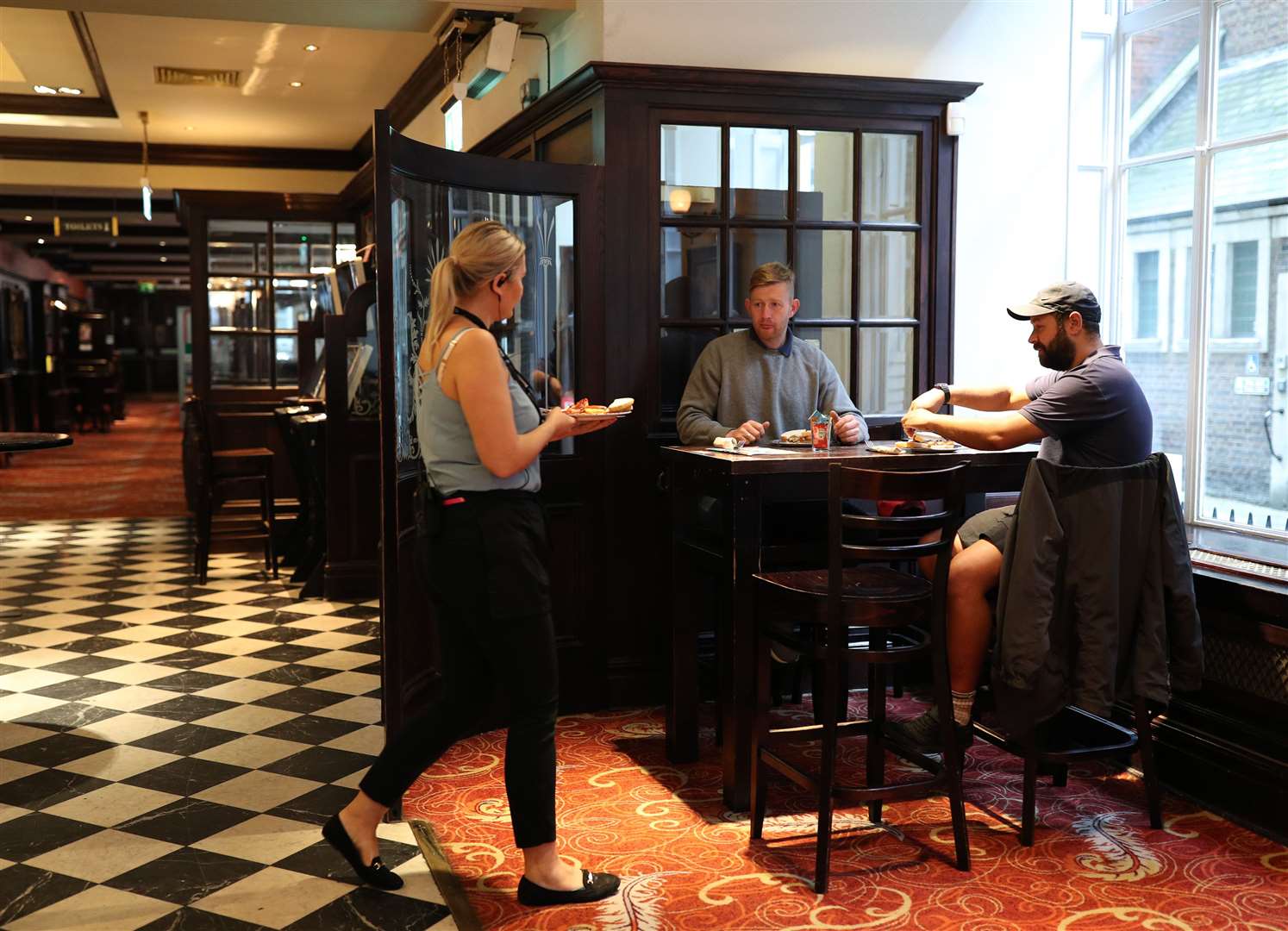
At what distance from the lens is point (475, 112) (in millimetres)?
6922

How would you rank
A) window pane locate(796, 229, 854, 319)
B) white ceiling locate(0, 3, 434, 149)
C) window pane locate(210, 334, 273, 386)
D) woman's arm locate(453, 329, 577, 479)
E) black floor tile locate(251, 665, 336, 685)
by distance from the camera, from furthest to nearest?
window pane locate(210, 334, 273, 386) < white ceiling locate(0, 3, 434, 149) < black floor tile locate(251, 665, 336, 685) < window pane locate(796, 229, 854, 319) < woman's arm locate(453, 329, 577, 479)

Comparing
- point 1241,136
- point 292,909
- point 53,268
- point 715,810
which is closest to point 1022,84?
point 1241,136

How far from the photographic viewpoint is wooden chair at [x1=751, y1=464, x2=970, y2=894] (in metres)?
3.13

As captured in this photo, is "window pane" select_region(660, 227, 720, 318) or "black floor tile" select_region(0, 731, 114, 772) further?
"window pane" select_region(660, 227, 720, 318)

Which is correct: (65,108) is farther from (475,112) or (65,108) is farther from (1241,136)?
(1241,136)

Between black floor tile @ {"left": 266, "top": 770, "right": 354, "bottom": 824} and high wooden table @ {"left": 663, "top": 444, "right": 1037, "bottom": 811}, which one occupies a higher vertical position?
high wooden table @ {"left": 663, "top": 444, "right": 1037, "bottom": 811}

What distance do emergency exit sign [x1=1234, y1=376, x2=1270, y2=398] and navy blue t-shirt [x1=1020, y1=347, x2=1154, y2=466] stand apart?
3276mm

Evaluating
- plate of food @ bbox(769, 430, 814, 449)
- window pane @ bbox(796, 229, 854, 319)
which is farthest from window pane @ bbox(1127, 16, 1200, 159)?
plate of food @ bbox(769, 430, 814, 449)

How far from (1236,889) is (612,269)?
2.96 meters

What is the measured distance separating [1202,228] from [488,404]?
12.3 feet

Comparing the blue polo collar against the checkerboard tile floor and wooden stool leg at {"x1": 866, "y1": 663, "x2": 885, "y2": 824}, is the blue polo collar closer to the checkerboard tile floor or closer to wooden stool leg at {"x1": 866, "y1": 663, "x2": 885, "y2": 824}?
wooden stool leg at {"x1": 866, "y1": 663, "x2": 885, "y2": 824}

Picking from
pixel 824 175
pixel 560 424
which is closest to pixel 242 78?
pixel 824 175

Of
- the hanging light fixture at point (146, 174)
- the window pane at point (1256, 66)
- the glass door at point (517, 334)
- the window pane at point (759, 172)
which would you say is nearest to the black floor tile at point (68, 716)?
the glass door at point (517, 334)

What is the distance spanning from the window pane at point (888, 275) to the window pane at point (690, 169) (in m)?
0.73
